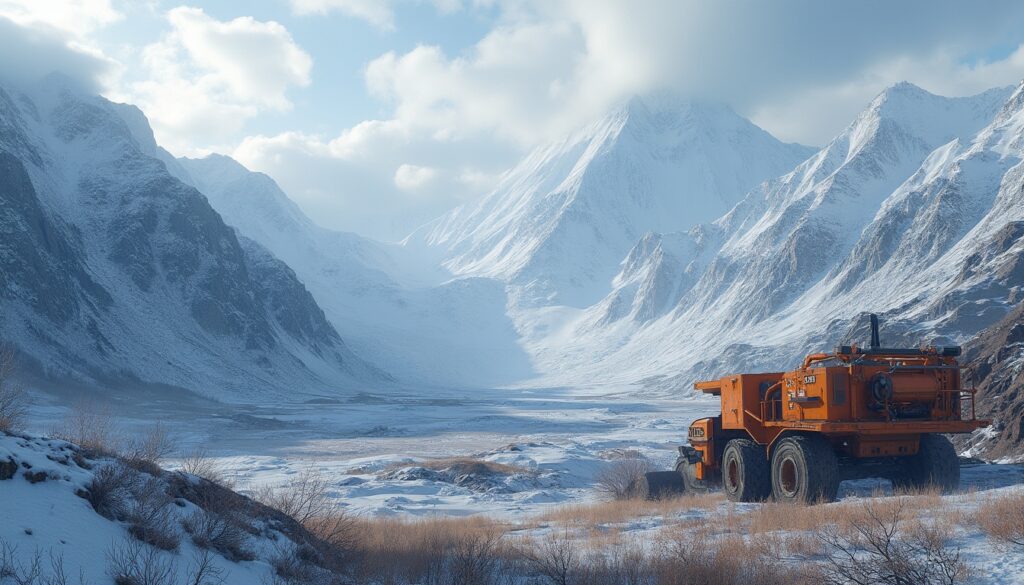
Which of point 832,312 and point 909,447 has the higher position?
point 832,312

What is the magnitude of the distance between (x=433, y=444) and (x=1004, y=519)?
5497 centimetres

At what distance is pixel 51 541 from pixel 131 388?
97586 mm

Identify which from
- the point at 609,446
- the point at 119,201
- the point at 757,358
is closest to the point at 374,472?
the point at 609,446

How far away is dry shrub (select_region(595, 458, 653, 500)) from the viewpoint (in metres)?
23.8

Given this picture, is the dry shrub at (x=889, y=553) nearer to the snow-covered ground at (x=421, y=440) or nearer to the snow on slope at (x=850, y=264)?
the snow-covered ground at (x=421, y=440)

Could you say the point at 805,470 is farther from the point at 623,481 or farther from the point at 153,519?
the point at 623,481

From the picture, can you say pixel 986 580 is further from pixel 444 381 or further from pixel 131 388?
pixel 444 381

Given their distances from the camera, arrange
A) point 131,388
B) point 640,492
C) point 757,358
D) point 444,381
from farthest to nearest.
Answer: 1. point 444,381
2. point 757,358
3. point 131,388
4. point 640,492

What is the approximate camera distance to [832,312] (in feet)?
443

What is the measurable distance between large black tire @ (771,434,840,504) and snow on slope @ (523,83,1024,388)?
81.4 m

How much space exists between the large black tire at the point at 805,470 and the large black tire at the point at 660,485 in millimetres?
6086

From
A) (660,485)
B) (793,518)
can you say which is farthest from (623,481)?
(793,518)

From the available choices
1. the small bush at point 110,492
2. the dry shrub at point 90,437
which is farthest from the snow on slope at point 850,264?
the small bush at point 110,492

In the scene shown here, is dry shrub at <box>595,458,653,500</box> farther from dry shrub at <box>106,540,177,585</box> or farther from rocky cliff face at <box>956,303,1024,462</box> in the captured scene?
dry shrub at <box>106,540,177,585</box>
